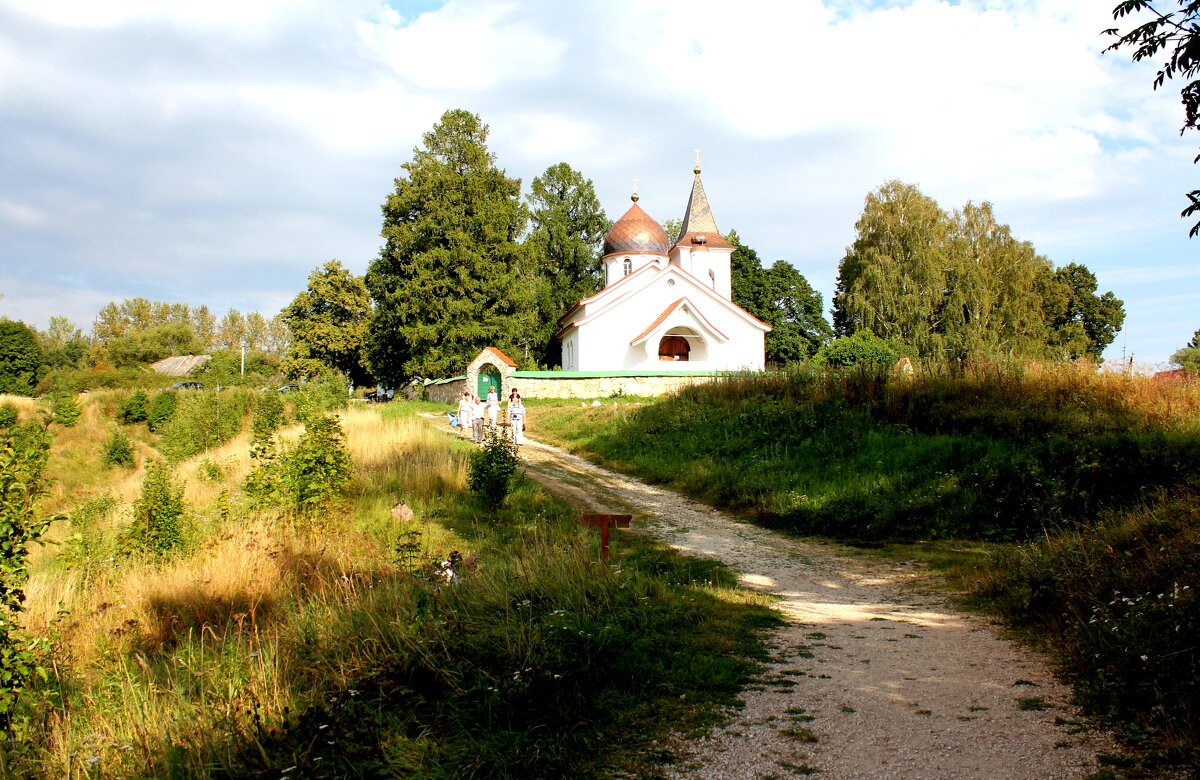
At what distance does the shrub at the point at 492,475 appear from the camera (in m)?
11.2

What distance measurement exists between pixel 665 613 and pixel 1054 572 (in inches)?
139

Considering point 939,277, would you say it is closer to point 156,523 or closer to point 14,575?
point 156,523

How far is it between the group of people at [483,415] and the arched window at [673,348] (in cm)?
2006

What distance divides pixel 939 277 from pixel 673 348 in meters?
14.9

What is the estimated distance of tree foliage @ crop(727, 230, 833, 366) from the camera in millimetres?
57688

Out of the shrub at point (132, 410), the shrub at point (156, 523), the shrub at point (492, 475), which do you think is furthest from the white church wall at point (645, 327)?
the shrub at point (156, 523)

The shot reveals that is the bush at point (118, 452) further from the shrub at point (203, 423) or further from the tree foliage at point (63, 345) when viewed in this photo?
the tree foliage at point (63, 345)

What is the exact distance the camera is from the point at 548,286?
50531 millimetres

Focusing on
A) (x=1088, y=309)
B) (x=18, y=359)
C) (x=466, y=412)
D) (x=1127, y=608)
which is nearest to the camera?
(x=1127, y=608)

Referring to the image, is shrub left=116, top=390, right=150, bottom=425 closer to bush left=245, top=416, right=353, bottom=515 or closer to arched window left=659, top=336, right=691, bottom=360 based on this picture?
Answer: arched window left=659, top=336, right=691, bottom=360

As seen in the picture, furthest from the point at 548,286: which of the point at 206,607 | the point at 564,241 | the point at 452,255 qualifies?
the point at 206,607

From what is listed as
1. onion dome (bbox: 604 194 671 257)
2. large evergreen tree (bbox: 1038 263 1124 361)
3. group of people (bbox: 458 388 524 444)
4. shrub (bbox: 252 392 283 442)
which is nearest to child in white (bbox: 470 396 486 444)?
group of people (bbox: 458 388 524 444)

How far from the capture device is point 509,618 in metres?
5.32

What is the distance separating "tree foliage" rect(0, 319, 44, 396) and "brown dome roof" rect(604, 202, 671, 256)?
131 feet
